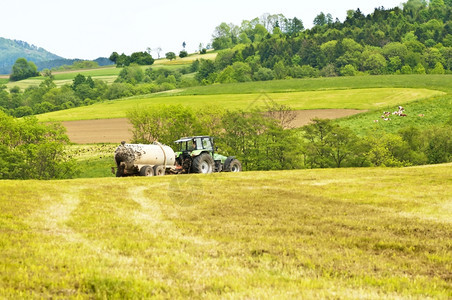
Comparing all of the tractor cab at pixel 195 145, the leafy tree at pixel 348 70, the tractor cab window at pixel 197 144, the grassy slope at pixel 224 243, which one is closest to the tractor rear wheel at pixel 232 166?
the tractor cab at pixel 195 145

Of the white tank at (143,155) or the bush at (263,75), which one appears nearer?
the white tank at (143,155)

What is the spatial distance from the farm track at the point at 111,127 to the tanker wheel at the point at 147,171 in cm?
4269

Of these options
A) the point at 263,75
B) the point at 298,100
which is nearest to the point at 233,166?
the point at 298,100

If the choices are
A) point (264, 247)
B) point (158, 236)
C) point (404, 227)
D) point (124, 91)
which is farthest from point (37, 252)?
point (124, 91)

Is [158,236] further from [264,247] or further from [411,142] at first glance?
[411,142]

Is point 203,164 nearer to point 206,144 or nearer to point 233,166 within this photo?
point 206,144

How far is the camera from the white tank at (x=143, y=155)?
33.0m

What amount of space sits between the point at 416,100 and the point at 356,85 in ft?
104

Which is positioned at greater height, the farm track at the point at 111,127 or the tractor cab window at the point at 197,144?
the tractor cab window at the point at 197,144

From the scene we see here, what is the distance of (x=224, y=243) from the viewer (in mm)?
12742

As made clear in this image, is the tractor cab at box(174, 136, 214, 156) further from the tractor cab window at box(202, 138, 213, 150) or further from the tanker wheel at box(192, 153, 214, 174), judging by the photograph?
the tanker wheel at box(192, 153, 214, 174)

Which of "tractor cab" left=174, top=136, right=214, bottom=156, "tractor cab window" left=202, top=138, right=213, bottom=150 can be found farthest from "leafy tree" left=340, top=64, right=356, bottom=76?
"tractor cab" left=174, top=136, right=214, bottom=156

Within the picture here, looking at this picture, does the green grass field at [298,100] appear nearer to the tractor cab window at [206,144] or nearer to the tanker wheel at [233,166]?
the tanker wheel at [233,166]

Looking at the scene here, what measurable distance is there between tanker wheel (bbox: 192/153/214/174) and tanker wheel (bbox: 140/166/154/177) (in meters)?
3.32
